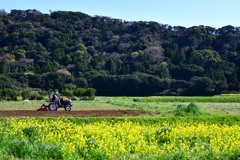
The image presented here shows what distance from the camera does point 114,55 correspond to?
341 feet

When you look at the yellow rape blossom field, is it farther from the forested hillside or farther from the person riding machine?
the forested hillside

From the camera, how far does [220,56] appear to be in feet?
318

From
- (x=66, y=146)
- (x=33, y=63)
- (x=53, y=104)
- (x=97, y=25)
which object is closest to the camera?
(x=66, y=146)

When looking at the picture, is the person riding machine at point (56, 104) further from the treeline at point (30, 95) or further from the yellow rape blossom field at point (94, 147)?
the treeline at point (30, 95)

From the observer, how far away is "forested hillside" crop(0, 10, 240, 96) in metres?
82.4

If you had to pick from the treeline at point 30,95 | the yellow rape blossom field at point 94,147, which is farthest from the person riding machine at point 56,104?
the treeline at point 30,95

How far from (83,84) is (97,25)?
44.5m

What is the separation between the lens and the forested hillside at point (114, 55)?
82.4 m

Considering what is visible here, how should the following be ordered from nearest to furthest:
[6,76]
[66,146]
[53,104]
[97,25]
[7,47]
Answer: [66,146] < [53,104] < [6,76] < [7,47] < [97,25]

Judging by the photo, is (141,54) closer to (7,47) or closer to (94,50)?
(94,50)

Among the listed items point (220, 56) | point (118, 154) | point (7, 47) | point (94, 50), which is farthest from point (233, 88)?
point (118, 154)

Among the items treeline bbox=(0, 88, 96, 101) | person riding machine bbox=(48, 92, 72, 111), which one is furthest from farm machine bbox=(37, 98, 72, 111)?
treeline bbox=(0, 88, 96, 101)

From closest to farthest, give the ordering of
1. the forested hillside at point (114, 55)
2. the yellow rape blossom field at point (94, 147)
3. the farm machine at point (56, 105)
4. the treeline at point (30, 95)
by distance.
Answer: the yellow rape blossom field at point (94, 147)
the farm machine at point (56, 105)
the treeline at point (30, 95)
the forested hillside at point (114, 55)

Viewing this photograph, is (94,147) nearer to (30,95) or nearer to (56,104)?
(56,104)
